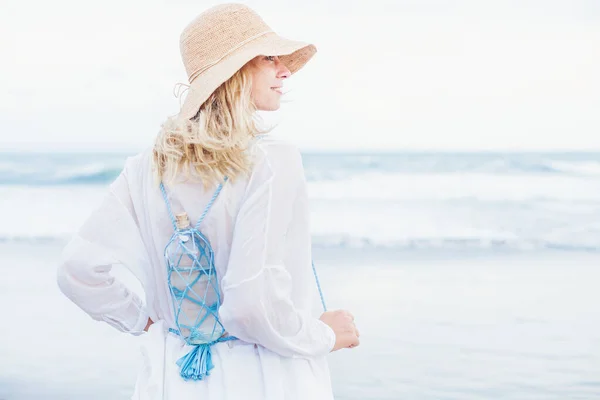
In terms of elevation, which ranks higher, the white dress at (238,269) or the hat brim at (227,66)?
the hat brim at (227,66)

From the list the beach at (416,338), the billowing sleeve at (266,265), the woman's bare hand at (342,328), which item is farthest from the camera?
the beach at (416,338)

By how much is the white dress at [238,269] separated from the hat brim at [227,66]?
0.13m

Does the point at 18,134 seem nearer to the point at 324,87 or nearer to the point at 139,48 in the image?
the point at 139,48

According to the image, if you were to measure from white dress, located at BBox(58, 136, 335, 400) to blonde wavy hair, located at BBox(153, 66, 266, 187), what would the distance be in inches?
1.0

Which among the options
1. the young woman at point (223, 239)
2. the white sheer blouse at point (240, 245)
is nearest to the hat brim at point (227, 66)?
the young woman at point (223, 239)

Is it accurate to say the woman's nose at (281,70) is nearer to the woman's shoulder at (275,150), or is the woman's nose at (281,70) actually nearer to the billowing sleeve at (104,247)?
the woman's shoulder at (275,150)

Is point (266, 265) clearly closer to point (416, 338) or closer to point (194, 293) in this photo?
point (194, 293)

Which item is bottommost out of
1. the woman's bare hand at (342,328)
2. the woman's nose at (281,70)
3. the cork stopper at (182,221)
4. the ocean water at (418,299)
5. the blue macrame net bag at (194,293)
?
the ocean water at (418,299)

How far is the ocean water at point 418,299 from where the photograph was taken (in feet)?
Answer: 13.3

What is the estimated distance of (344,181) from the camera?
14.1 metres

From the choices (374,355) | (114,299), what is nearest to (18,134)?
(374,355)

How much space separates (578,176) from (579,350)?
36.0 feet

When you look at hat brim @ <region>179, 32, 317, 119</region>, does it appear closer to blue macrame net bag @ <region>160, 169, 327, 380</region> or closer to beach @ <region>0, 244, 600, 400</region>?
Answer: blue macrame net bag @ <region>160, 169, 327, 380</region>

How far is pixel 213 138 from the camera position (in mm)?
1549
